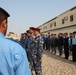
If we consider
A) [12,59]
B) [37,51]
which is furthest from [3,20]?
[37,51]

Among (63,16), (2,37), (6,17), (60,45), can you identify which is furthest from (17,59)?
(63,16)

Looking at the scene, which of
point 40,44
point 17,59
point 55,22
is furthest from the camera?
point 55,22

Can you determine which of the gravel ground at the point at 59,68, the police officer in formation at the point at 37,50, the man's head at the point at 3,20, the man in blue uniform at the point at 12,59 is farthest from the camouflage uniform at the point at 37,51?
the man in blue uniform at the point at 12,59

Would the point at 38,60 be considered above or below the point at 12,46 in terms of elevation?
below

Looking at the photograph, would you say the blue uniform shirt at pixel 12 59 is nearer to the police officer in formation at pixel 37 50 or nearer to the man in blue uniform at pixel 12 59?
the man in blue uniform at pixel 12 59

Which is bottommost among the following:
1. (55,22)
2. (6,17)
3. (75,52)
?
(75,52)

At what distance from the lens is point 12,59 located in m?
2.17

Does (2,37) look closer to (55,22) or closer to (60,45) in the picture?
(60,45)

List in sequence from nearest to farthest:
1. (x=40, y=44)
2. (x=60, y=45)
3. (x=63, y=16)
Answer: (x=40, y=44)
(x=60, y=45)
(x=63, y=16)

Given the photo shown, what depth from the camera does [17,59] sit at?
2.16 metres

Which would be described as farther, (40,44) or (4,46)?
(40,44)

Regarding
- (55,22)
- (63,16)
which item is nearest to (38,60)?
(63,16)

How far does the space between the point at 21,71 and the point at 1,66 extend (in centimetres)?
18

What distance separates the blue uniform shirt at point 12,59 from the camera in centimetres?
217
